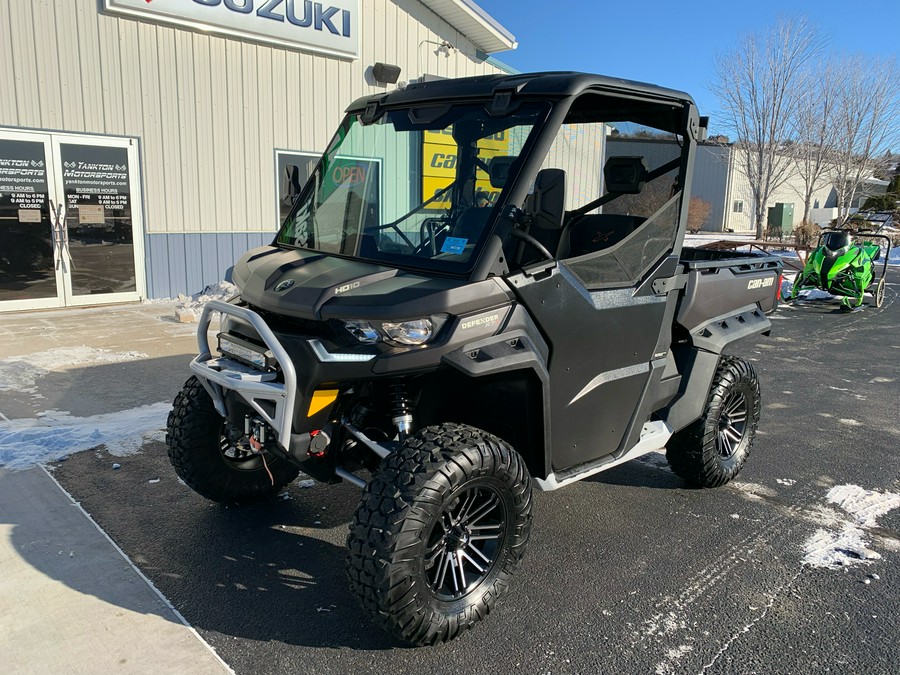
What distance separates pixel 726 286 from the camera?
4.35 metres

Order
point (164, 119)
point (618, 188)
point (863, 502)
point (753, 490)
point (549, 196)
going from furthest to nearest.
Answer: point (164, 119) → point (753, 490) → point (863, 502) → point (618, 188) → point (549, 196)

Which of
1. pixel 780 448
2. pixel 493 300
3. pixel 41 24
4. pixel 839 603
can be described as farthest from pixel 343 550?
pixel 41 24

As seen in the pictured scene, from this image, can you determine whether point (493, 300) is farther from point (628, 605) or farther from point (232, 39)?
point (232, 39)

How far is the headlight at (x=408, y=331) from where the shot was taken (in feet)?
9.12

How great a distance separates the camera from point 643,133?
13.4ft

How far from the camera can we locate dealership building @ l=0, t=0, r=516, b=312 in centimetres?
923

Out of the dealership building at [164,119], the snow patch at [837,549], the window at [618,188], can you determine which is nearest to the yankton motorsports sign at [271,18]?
the dealership building at [164,119]

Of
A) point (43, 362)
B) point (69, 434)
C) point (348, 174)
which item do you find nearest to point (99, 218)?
point (43, 362)

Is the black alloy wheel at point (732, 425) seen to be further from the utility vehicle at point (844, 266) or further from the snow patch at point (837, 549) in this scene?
the utility vehicle at point (844, 266)

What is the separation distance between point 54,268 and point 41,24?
3.14 m

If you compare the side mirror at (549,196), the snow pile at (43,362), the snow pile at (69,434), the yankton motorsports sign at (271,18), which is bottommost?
the snow pile at (69,434)

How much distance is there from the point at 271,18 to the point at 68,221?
437 cm

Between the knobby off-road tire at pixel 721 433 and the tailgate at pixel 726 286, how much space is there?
398mm

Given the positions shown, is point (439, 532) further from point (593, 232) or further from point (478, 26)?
point (478, 26)
